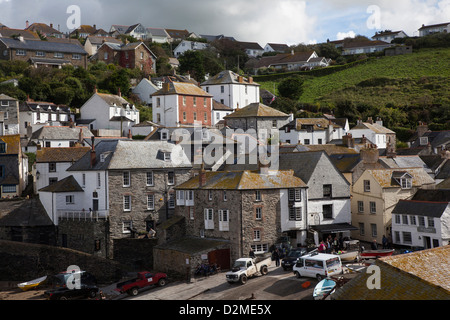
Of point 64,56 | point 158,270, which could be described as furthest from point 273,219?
point 64,56

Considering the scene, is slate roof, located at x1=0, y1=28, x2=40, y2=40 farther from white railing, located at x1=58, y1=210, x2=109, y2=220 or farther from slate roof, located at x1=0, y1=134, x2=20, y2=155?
white railing, located at x1=58, y1=210, x2=109, y2=220

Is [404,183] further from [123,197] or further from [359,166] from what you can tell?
[123,197]

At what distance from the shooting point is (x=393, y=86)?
10694cm

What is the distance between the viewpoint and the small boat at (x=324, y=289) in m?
27.4

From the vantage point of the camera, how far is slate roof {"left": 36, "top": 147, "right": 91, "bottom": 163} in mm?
53750

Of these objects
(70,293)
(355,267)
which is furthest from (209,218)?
(355,267)

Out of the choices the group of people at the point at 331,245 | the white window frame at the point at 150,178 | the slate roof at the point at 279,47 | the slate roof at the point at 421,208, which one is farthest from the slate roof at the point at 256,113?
the slate roof at the point at 279,47

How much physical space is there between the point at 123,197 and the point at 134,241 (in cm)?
393

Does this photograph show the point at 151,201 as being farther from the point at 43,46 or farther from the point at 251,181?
the point at 43,46

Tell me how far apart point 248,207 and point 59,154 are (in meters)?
24.6

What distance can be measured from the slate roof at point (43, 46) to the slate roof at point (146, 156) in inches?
2299

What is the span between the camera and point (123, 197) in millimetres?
45406

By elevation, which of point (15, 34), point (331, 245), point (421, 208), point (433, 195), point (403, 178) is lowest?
point (331, 245)

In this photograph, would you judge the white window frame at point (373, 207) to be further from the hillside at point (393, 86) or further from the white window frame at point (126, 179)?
the hillside at point (393, 86)
